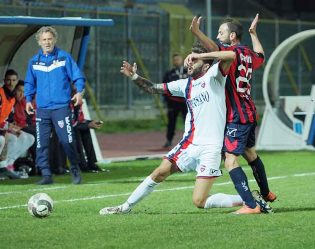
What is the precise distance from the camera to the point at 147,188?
456 inches

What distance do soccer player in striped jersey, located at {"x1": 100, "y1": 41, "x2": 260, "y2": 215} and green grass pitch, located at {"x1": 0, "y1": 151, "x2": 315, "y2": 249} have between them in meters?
0.28

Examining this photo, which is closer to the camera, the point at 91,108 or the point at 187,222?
the point at 187,222

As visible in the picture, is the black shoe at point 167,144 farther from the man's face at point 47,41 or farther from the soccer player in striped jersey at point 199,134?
the soccer player in striped jersey at point 199,134

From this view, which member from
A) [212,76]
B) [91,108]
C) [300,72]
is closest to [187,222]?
[212,76]

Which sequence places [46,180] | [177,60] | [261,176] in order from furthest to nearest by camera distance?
Answer: [177,60]
[46,180]
[261,176]

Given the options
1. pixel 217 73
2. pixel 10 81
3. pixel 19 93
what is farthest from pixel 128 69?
pixel 19 93

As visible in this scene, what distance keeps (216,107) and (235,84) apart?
0.36m

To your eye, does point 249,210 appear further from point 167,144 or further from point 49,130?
point 167,144

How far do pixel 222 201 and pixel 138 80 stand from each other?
1.59 meters

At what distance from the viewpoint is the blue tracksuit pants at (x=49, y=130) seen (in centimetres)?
1548

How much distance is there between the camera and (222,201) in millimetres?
12141

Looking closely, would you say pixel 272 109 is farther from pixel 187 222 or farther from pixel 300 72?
pixel 300 72

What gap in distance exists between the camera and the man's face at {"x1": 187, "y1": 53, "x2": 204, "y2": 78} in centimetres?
1160

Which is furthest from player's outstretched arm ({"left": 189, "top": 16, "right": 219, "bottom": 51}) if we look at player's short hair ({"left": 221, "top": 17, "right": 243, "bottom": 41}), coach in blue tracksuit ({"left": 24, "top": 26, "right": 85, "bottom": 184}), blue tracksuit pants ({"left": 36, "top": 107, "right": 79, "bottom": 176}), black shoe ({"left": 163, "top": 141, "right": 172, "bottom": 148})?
black shoe ({"left": 163, "top": 141, "right": 172, "bottom": 148})
